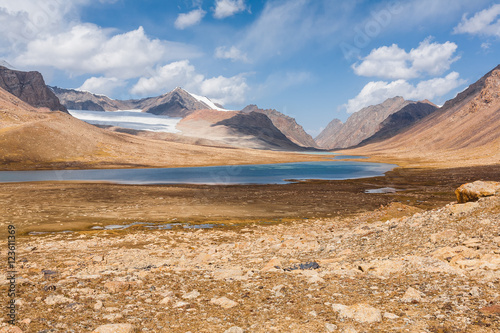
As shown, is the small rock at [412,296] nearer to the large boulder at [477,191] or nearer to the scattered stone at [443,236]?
the scattered stone at [443,236]

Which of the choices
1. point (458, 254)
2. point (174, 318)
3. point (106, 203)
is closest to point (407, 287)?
point (458, 254)

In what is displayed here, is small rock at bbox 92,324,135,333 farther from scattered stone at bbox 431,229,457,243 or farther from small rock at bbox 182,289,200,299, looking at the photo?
scattered stone at bbox 431,229,457,243

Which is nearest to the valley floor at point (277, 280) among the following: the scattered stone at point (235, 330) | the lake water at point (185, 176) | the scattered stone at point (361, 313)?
the scattered stone at point (361, 313)

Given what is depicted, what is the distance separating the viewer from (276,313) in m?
8.40

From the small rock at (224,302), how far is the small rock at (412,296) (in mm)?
4594

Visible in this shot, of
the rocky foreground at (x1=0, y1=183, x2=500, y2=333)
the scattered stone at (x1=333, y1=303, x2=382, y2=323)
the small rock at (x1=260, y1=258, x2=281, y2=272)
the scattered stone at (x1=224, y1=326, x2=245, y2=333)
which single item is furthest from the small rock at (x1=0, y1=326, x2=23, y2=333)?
the small rock at (x1=260, y1=258, x2=281, y2=272)

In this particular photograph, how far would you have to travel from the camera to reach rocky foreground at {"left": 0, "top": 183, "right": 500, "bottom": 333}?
7.68 metres

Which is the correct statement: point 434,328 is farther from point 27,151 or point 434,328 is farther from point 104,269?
point 27,151

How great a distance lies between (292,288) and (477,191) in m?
18.5

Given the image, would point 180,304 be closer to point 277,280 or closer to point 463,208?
point 277,280

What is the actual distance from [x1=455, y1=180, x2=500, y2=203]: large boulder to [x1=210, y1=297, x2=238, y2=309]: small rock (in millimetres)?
20241

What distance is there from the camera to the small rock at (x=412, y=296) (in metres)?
8.34

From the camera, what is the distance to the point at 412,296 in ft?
28.1

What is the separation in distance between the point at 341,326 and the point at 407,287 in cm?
318
